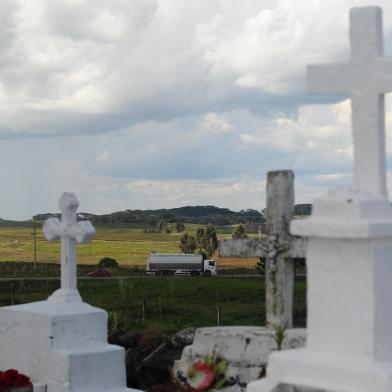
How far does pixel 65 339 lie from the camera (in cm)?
977

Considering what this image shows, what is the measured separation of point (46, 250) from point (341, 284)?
66.1 m

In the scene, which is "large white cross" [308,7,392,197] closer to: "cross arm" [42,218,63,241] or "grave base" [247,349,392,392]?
"grave base" [247,349,392,392]

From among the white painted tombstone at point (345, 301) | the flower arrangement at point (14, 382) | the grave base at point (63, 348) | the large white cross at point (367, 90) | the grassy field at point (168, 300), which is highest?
the large white cross at point (367, 90)

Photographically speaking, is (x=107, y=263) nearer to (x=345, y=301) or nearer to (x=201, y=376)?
(x=201, y=376)

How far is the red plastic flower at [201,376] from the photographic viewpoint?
21.2 feet

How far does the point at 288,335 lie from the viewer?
26.7 ft

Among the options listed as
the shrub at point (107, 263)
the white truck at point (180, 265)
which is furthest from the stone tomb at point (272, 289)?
the shrub at point (107, 263)

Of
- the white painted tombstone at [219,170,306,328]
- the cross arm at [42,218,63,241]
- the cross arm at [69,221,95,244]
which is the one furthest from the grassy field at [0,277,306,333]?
the white painted tombstone at [219,170,306,328]

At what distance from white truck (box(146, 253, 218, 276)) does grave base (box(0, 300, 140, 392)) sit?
40585 mm

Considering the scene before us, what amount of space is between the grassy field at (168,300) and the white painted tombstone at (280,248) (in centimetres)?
926

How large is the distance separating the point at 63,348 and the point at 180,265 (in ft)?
139

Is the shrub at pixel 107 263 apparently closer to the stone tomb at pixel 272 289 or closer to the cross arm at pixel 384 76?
the stone tomb at pixel 272 289

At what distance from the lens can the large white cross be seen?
6477 mm

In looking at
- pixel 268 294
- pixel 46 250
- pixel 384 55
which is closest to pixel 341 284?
pixel 384 55
